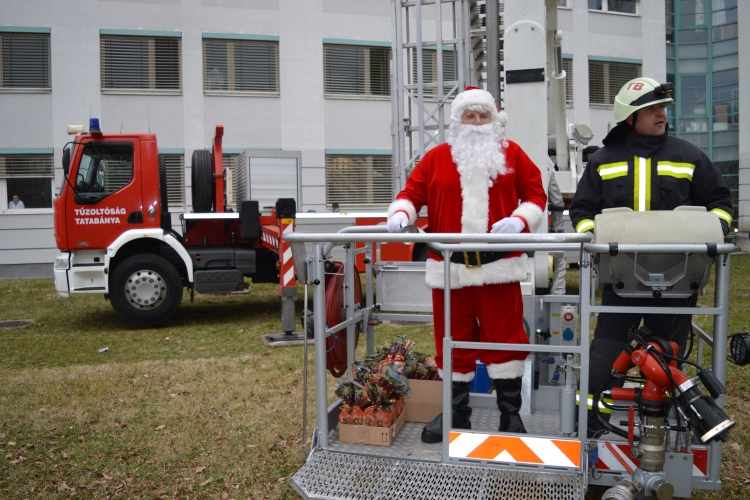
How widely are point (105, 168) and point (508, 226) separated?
23.8 feet

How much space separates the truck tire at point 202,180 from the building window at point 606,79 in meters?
12.9

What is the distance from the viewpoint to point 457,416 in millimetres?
3830

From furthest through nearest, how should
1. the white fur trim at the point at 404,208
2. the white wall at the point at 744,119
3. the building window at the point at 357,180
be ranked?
1. the white wall at the point at 744,119
2. the building window at the point at 357,180
3. the white fur trim at the point at 404,208

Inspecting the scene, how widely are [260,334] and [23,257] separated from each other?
1010cm

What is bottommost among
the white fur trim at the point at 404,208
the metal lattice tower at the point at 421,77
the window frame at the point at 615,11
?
the white fur trim at the point at 404,208

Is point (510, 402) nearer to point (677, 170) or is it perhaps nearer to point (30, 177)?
point (677, 170)

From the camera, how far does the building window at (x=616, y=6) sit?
1991 centimetres

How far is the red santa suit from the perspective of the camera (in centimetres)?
369

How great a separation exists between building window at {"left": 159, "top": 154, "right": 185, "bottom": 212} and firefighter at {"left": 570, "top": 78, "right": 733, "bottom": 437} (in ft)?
47.2

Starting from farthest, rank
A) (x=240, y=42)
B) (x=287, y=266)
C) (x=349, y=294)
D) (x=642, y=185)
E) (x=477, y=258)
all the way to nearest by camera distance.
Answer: (x=240, y=42) → (x=287, y=266) → (x=349, y=294) → (x=477, y=258) → (x=642, y=185)

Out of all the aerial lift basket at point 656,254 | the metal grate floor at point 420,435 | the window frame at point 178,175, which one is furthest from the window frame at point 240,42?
the aerial lift basket at point 656,254

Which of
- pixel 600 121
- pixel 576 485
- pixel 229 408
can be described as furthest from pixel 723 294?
pixel 600 121

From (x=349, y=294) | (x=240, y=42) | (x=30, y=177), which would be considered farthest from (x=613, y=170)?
(x=30, y=177)

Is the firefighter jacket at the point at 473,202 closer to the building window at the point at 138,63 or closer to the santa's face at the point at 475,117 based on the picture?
the santa's face at the point at 475,117
